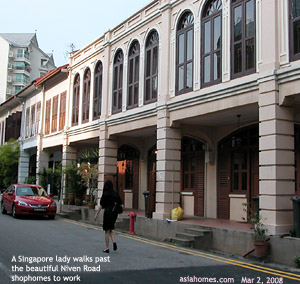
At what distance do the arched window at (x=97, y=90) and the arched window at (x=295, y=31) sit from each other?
36.8ft

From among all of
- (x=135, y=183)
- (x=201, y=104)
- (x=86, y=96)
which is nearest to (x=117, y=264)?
(x=201, y=104)

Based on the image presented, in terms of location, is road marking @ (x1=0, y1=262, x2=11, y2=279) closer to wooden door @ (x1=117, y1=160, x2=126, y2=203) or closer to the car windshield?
the car windshield

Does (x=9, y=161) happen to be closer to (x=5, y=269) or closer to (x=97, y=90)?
(x=97, y=90)

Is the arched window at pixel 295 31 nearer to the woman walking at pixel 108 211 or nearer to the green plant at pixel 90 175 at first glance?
the woman walking at pixel 108 211

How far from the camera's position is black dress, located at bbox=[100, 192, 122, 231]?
9.61m

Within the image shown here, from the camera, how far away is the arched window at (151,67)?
15.6 meters

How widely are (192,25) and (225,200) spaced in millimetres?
6302

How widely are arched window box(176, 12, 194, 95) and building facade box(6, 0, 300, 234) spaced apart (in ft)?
0.12

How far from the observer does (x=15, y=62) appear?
72250mm

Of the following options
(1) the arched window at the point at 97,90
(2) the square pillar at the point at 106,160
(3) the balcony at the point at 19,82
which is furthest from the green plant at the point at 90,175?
(3) the balcony at the point at 19,82

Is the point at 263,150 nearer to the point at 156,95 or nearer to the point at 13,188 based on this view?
the point at 156,95

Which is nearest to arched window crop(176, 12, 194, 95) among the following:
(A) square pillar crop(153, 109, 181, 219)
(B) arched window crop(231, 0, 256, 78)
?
(A) square pillar crop(153, 109, 181, 219)

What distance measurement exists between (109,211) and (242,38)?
6028 mm

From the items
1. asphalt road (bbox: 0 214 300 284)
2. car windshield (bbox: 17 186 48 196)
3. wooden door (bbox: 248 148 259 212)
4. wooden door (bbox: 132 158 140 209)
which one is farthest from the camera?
wooden door (bbox: 132 158 140 209)
